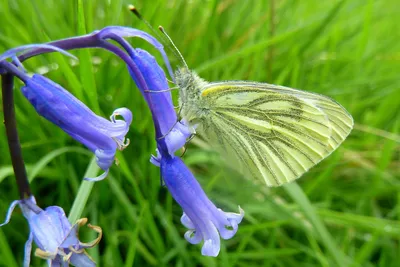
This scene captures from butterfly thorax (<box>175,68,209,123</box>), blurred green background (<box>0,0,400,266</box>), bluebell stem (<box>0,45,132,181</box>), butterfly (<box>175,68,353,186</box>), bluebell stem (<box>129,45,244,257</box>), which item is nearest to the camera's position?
bluebell stem (<box>0,45,132,181</box>)

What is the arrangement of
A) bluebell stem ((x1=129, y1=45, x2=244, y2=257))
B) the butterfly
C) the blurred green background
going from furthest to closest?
1. the blurred green background
2. the butterfly
3. bluebell stem ((x1=129, y1=45, x2=244, y2=257))

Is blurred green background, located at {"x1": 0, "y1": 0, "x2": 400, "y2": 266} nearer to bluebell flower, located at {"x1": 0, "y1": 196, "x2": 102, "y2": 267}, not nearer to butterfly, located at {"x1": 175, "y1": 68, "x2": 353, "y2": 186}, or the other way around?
butterfly, located at {"x1": 175, "y1": 68, "x2": 353, "y2": 186}

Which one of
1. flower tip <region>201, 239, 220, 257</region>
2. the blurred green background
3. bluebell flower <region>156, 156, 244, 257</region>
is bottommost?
the blurred green background

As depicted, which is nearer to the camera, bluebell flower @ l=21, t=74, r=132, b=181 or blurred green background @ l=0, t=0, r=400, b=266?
bluebell flower @ l=21, t=74, r=132, b=181

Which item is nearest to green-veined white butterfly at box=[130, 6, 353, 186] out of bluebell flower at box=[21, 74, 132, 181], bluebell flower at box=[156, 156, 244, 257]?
bluebell flower at box=[156, 156, 244, 257]

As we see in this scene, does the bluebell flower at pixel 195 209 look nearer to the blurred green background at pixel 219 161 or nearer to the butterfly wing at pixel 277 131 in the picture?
the blurred green background at pixel 219 161

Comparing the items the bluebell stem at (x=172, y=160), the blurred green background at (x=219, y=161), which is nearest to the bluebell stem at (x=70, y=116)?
the bluebell stem at (x=172, y=160)

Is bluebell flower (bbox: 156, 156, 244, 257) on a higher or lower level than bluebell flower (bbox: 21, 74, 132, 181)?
lower
